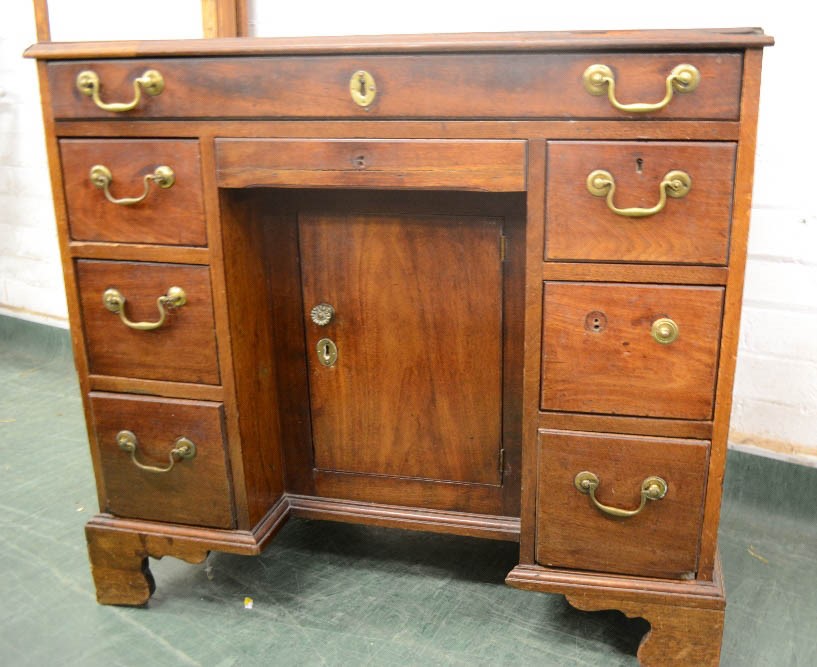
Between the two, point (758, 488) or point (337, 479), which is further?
point (758, 488)

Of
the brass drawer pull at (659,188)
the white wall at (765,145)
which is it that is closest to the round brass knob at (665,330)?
the brass drawer pull at (659,188)

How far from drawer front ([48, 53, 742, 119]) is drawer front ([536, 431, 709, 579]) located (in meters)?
0.54

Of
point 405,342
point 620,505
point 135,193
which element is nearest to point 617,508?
point 620,505

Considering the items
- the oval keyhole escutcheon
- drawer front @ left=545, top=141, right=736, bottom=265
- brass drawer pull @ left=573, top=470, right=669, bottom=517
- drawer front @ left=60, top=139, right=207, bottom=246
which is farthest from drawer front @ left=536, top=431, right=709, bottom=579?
drawer front @ left=60, top=139, right=207, bottom=246

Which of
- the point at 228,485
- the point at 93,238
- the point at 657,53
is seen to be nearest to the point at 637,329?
the point at 657,53

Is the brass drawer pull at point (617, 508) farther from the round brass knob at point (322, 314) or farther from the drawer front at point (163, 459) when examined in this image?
the drawer front at point (163, 459)

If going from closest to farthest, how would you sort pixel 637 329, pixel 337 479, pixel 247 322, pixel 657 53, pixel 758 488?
pixel 657 53 < pixel 637 329 < pixel 247 322 < pixel 337 479 < pixel 758 488

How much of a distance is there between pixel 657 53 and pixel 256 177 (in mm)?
655

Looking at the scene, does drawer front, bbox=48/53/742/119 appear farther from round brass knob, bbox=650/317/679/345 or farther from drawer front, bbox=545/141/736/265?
round brass knob, bbox=650/317/679/345

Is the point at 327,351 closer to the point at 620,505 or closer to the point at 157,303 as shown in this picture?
the point at 157,303

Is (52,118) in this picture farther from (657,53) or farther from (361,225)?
(657,53)

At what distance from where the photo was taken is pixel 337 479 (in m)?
1.71

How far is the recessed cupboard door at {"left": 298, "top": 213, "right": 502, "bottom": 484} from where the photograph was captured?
1512 mm

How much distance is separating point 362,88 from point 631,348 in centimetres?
59
